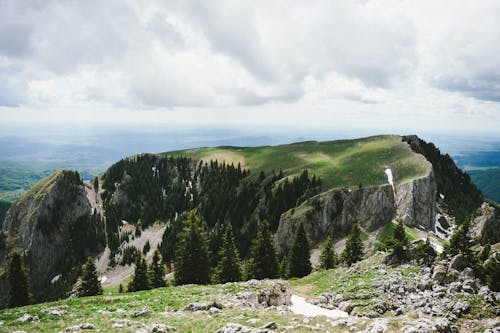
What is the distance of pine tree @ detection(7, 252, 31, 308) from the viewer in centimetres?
4625

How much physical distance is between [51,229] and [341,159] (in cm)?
13334

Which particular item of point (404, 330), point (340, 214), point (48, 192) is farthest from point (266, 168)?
point (404, 330)

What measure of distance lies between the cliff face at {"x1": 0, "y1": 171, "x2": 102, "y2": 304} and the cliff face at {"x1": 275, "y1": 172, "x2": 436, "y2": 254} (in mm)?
99935

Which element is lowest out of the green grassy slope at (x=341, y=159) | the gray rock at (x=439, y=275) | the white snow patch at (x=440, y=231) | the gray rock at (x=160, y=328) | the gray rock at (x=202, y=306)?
the white snow patch at (x=440, y=231)

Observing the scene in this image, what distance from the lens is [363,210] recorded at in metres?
87.8

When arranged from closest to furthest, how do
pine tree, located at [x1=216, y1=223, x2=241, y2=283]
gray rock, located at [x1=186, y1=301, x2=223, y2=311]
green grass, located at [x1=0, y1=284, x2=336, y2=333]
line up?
green grass, located at [x1=0, y1=284, x2=336, y2=333]
gray rock, located at [x1=186, y1=301, x2=223, y2=311]
pine tree, located at [x1=216, y1=223, x2=241, y2=283]

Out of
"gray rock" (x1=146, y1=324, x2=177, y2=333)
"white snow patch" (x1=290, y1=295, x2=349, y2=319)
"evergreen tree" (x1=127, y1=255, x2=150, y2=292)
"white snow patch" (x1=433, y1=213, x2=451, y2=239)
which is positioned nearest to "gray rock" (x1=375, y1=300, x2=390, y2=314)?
"white snow patch" (x1=290, y1=295, x2=349, y2=319)

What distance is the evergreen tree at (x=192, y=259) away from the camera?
46.8m

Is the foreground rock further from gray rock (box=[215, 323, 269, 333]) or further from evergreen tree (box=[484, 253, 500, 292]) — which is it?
evergreen tree (box=[484, 253, 500, 292])

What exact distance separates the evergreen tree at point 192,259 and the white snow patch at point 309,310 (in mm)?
19915

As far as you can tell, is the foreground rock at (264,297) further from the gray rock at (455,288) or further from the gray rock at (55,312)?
the gray rock at (455,288)

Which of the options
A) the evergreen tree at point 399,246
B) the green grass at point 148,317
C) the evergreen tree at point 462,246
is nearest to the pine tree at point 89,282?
the green grass at point 148,317

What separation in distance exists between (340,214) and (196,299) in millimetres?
69471

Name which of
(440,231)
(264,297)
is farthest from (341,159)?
(264,297)
